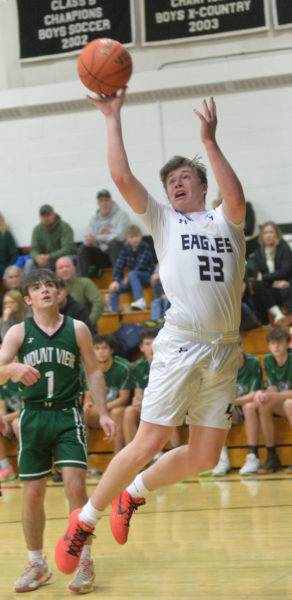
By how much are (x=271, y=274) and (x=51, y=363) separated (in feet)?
20.7

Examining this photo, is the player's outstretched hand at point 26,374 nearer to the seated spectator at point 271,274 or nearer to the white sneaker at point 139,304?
the seated spectator at point 271,274

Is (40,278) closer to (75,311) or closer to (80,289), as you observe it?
(75,311)

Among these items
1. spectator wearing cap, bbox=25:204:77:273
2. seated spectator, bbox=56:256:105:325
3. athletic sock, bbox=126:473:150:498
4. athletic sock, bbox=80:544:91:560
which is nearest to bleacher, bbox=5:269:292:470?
seated spectator, bbox=56:256:105:325

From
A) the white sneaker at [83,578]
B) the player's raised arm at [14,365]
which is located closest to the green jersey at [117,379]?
the player's raised arm at [14,365]

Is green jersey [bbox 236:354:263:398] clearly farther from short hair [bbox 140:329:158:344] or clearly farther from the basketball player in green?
the basketball player in green

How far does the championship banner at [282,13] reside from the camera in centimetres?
1223

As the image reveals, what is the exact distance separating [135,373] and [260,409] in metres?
1.58

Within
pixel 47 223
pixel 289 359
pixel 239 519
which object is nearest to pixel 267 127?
pixel 47 223

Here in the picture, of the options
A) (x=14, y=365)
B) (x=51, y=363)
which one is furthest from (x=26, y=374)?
(x=51, y=363)

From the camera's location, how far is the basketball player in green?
14.3ft

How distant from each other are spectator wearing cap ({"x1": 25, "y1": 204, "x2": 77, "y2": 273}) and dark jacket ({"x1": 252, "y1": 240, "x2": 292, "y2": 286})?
10.8 ft

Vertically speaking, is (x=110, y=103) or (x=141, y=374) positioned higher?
(x=110, y=103)

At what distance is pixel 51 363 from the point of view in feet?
14.8

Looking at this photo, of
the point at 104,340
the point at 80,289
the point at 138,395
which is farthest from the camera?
the point at 80,289
